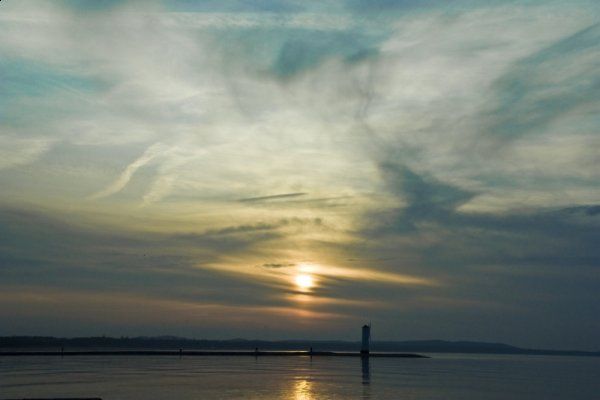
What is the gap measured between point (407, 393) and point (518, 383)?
72.0ft

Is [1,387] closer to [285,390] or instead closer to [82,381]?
[82,381]

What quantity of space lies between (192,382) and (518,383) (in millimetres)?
31629

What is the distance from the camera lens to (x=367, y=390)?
151ft

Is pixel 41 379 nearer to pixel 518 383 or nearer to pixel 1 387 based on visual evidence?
pixel 1 387

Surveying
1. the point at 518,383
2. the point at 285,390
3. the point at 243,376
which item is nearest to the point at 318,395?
the point at 285,390

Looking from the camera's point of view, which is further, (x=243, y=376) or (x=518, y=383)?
(x=518, y=383)

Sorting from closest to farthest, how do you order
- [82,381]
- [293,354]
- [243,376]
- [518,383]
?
[82,381] < [243,376] < [518,383] < [293,354]

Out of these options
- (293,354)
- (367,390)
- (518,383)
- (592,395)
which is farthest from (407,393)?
(293,354)

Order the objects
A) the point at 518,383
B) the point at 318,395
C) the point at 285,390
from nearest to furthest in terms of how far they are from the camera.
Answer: the point at 318,395, the point at 285,390, the point at 518,383

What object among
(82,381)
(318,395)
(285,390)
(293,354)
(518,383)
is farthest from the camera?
(293,354)

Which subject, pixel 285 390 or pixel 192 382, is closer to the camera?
pixel 285 390

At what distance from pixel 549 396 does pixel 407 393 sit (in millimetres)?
11829

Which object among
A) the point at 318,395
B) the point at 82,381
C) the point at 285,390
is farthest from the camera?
the point at 82,381

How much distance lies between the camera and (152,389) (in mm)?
43594
